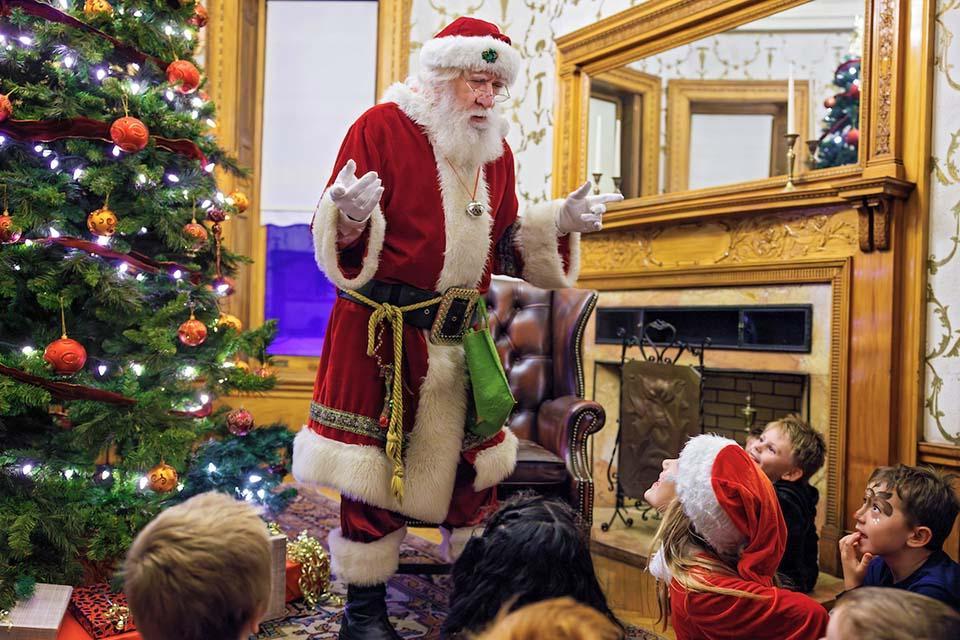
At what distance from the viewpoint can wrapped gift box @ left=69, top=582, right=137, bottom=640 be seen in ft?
6.34

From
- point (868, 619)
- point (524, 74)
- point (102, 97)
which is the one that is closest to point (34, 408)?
point (102, 97)

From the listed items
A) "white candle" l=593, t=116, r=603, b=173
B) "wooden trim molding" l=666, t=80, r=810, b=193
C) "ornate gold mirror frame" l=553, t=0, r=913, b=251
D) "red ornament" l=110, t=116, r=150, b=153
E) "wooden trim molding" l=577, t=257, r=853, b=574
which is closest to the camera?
"red ornament" l=110, t=116, r=150, b=153

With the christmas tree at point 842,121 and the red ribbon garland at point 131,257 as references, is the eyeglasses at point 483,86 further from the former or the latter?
the christmas tree at point 842,121

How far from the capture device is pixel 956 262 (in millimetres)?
2750

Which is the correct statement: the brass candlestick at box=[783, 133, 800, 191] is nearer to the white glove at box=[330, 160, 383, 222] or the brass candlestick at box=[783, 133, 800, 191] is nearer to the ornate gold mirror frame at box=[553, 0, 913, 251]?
the ornate gold mirror frame at box=[553, 0, 913, 251]

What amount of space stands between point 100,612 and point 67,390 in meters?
0.60

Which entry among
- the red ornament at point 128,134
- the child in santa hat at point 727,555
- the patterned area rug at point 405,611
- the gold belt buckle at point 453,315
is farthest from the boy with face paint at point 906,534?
the red ornament at point 128,134

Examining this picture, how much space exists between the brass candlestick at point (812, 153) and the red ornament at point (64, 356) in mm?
3208

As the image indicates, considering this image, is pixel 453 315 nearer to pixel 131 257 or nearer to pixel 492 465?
pixel 492 465

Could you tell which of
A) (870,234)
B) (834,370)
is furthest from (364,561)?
(870,234)

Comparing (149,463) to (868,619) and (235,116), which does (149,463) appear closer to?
(868,619)

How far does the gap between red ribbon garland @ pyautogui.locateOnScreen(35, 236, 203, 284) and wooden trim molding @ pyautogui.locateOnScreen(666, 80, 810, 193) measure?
8.80 feet

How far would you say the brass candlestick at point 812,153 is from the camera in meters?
3.58

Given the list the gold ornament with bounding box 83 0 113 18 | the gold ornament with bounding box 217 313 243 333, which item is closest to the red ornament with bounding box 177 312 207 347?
the gold ornament with bounding box 217 313 243 333
